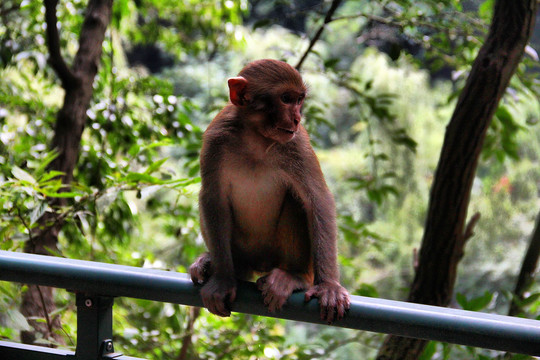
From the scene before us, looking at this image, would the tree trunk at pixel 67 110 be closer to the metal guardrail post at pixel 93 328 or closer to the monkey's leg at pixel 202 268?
the monkey's leg at pixel 202 268

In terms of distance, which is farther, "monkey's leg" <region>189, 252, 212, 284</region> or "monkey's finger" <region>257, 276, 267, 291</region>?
"monkey's leg" <region>189, 252, 212, 284</region>

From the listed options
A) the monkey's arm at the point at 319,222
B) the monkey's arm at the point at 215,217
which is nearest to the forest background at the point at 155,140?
the monkey's arm at the point at 215,217

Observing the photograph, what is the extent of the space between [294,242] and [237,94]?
540 mm

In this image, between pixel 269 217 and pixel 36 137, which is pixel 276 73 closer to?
pixel 269 217

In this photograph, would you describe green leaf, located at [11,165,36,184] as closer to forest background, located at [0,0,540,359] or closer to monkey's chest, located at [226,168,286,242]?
forest background, located at [0,0,540,359]

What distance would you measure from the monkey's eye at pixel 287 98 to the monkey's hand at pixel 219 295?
0.64m

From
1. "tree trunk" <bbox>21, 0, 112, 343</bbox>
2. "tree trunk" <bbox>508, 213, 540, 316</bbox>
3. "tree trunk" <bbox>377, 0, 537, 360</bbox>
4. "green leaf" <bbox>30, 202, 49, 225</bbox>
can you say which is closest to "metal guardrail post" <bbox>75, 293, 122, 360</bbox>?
"green leaf" <bbox>30, 202, 49, 225</bbox>

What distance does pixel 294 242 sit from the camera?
210 cm

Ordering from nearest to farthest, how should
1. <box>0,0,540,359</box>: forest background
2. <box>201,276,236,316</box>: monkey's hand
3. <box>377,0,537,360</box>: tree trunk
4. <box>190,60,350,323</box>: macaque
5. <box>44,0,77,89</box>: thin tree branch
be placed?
<box>201,276,236,316</box>: monkey's hand
<box>190,60,350,323</box>: macaque
<box>377,0,537,360</box>: tree trunk
<box>0,0,540,359</box>: forest background
<box>44,0,77,89</box>: thin tree branch

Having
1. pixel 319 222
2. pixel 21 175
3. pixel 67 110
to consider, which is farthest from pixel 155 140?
pixel 319 222

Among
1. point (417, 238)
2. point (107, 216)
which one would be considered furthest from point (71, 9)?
point (417, 238)

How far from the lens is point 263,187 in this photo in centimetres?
220

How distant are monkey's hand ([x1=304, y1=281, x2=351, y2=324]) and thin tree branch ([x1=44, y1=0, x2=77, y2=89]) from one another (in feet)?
5.37

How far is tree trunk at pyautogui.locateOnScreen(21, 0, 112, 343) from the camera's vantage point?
2.61 m
